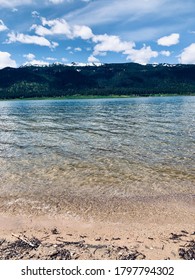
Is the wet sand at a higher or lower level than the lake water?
lower

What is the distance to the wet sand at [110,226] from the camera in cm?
1033

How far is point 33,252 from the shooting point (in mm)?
10109

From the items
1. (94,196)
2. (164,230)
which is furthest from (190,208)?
(94,196)

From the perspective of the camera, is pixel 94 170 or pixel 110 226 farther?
pixel 94 170

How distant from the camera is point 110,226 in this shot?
12.8 metres

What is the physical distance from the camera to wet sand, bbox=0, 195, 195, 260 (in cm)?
1033

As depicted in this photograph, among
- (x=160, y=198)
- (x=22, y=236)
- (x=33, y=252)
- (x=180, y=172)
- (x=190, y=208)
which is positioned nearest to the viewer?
(x=33, y=252)

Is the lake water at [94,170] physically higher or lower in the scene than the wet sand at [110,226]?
higher

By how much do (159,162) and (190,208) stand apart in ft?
30.6

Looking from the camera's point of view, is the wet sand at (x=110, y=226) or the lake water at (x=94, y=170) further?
the lake water at (x=94, y=170)

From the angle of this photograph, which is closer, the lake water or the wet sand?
the wet sand

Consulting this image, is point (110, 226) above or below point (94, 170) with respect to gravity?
below
